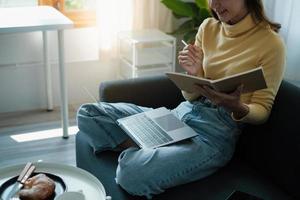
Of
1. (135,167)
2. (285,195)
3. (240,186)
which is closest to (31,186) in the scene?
(135,167)

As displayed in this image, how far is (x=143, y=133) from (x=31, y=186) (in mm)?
505

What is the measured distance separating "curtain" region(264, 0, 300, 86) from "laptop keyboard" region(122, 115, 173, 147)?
→ 4.37 feet

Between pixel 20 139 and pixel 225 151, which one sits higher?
pixel 225 151

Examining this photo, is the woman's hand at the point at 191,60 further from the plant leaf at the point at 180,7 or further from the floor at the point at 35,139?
the plant leaf at the point at 180,7

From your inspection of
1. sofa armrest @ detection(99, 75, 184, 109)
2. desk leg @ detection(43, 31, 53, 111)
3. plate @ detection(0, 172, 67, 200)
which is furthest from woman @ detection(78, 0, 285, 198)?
desk leg @ detection(43, 31, 53, 111)

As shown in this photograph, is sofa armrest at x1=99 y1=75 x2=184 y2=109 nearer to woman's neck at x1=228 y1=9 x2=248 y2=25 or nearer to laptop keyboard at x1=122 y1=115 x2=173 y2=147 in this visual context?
laptop keyboard at x1=122 y1=115 x2=173 y2=147

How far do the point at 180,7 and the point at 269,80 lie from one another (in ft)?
4.70

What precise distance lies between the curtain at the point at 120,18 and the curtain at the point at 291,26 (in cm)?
73

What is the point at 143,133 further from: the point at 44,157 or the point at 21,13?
the point at 21,13

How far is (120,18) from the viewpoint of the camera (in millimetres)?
3025

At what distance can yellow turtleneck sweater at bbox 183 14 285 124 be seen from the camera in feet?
5.26

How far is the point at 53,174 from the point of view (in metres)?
1.44

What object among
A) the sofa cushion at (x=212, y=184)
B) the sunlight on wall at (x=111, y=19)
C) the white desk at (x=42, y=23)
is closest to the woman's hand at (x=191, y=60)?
the sofa cushion at (x=212, y=184)

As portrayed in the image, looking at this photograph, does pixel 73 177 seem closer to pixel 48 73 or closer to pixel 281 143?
pixel 281 143
